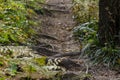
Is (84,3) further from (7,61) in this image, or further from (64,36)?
(7,61)

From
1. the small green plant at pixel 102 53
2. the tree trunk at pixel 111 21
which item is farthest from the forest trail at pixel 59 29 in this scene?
the tree trunk at pixel 111 21

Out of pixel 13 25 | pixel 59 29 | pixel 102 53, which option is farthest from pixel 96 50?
pixel 59 29

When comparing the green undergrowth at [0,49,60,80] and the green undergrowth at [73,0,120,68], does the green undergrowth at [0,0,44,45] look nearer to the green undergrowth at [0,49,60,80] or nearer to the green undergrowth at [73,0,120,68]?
the green undergrowth at [73,0,120,68]

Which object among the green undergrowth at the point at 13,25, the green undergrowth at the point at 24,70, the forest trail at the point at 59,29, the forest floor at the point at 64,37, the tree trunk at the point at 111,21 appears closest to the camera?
the green undergrowth at the point at 24,70

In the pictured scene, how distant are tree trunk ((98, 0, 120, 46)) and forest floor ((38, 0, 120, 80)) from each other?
2.50 ft

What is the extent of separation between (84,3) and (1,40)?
5245 millimetres

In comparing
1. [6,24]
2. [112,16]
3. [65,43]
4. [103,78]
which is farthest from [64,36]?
[103,78]

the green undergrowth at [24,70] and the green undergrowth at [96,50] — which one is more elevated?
the green undergrowth at [24,70]

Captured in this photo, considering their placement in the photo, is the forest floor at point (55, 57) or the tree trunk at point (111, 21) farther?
the tree trunk at point (111, 21)

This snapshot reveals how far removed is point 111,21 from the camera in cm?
680

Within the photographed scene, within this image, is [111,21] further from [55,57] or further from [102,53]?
[55,57]

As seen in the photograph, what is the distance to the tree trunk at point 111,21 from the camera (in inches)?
267

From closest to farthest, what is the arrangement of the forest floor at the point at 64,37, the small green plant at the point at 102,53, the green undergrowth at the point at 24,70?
the green undergrowth at the point at 24,70 < the forest floor at the point at 64,37 < the small green plant at the point at 102,53

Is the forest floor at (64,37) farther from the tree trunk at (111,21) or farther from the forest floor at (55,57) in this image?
the tree trunk at (111,21)
